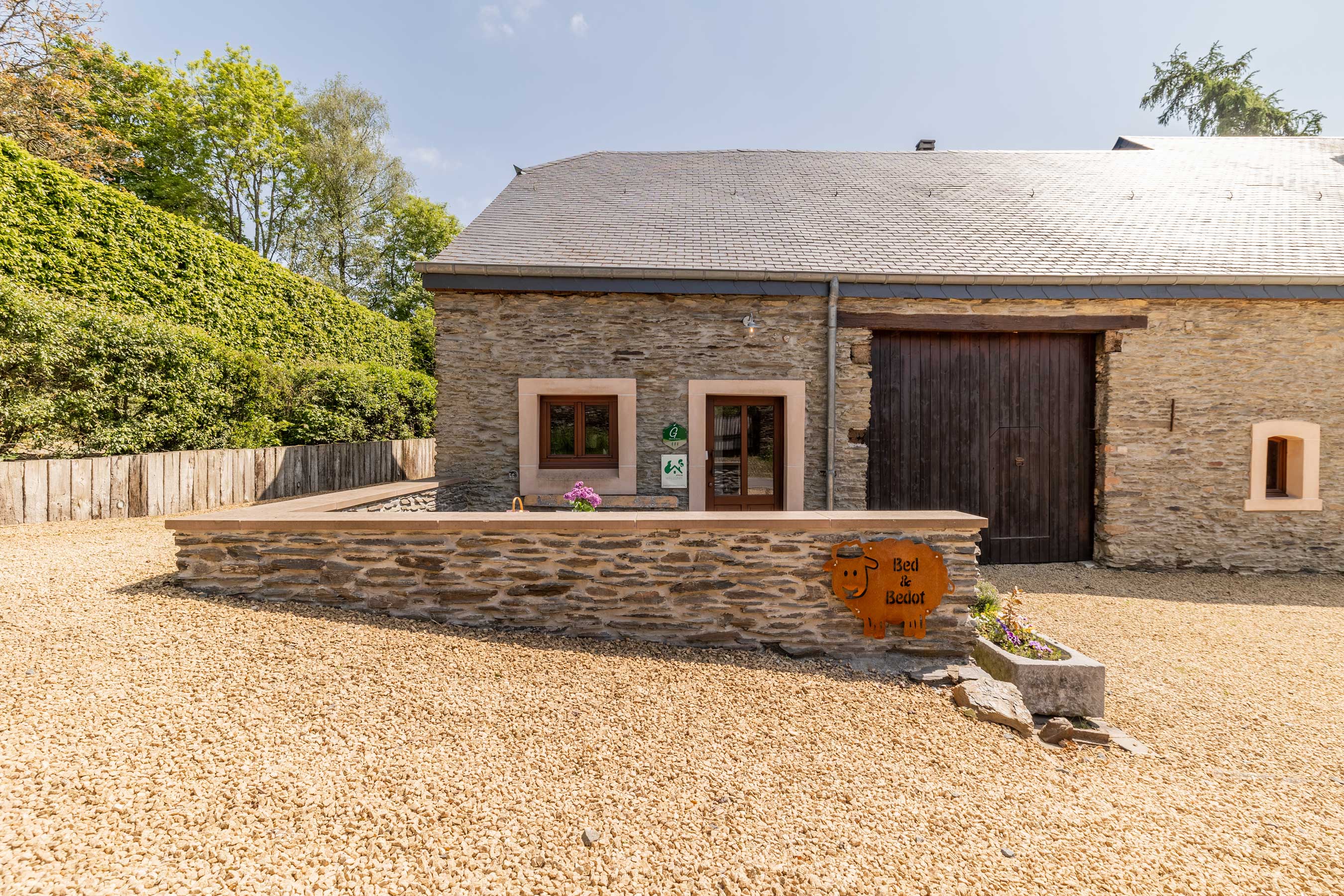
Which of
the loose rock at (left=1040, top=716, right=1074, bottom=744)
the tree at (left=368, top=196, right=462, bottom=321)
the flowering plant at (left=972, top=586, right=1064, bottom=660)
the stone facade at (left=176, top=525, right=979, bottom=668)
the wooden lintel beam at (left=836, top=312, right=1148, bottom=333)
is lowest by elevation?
the loose rock at (left=1040, top=716, right=1074, bottom=744)

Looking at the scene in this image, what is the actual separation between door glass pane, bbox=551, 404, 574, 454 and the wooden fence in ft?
14.6

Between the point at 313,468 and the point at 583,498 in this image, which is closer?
the point at 583,498

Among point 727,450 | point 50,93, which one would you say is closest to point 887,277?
point 727,450

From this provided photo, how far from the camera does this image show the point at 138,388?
6.12 m

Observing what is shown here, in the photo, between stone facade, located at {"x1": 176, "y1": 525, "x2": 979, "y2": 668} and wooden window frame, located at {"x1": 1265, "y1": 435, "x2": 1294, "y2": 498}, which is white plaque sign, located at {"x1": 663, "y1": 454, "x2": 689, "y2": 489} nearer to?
stone facade, located at {"x1": 176, "y1": 525, "x2": 979, "y2": 668}

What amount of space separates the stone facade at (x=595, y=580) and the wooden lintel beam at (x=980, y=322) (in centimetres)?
368

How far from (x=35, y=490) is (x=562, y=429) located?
527cm

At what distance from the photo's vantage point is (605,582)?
3.54 meters

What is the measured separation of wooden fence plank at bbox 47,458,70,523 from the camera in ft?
17.5

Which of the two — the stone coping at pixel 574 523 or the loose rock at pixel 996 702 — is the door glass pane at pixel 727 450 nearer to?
the stone coping at pixel 574 523

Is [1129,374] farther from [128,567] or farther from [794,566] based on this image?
[128,567]

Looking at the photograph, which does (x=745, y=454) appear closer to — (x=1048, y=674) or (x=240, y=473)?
(x=1048, y=674)

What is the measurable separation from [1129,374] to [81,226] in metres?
13.4

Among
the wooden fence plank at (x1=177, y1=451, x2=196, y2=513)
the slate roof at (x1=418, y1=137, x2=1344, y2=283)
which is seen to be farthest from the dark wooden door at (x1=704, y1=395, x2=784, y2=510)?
the wooden fence plank at (x1=177, y1=451, x2=196, y2=513)
